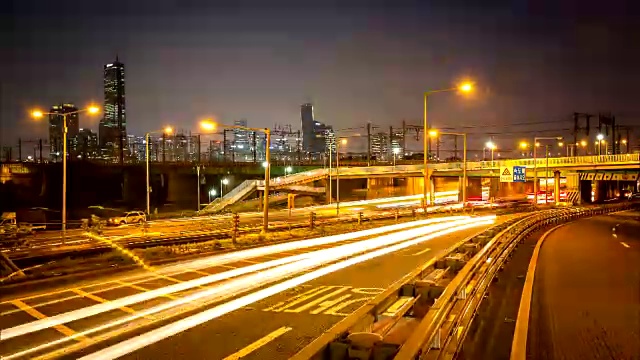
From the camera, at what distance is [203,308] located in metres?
11.8

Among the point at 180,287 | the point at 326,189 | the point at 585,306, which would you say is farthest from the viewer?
the point at 326,189

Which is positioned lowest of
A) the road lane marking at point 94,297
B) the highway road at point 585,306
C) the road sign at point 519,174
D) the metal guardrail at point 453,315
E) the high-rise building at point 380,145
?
the road lane marking at point 94,297

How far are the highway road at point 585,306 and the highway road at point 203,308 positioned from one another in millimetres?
3889

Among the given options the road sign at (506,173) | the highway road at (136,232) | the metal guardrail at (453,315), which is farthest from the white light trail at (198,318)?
the road sign at (506,173)

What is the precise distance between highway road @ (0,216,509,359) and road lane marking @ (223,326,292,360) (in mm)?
17

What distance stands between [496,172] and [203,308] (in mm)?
69930

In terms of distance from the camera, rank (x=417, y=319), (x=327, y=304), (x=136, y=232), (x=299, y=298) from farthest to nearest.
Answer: (x=136, y=232) < (x=299, y=298) < (x=327, y=304) < (x=417, y=319)

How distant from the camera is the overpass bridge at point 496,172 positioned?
65125 mm

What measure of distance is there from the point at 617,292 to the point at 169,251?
16.8 metres

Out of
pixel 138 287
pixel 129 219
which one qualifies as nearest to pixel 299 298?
pixel 138 287

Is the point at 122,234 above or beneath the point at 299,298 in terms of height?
beneath

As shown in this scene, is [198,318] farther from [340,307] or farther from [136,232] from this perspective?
[136,232]

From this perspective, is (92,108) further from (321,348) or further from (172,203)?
(172,203)

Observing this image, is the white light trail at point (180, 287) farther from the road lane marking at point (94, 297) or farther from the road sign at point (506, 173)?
the road sign at point (506, 173)
